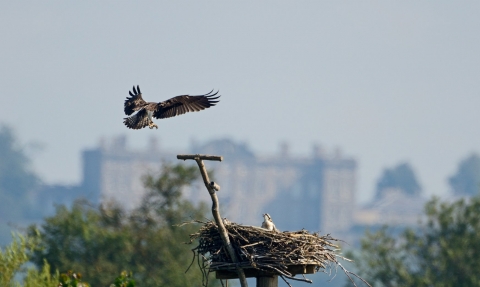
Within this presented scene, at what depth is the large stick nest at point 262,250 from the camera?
36.1 ft

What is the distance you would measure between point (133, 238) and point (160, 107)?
28736mm

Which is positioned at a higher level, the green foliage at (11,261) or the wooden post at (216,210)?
the wooden post at (216,210)

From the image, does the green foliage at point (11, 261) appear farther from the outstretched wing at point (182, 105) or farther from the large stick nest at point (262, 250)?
the large stick nest at point (262, 250)

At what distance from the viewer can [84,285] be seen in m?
14.1

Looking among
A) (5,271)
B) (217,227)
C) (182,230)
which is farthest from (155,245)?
(217,227)

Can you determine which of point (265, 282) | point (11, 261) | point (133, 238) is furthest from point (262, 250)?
point (133, 238)

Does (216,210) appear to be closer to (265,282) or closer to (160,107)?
(265,282)

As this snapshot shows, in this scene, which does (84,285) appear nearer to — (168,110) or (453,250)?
(168,110)

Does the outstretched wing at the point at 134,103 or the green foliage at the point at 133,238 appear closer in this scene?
the outstretched wing at the point at 134,103

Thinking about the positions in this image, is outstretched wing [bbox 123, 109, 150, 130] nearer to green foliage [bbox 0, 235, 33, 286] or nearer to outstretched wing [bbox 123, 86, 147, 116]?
outstretched wing [bbox 123, 86, 147, 116]

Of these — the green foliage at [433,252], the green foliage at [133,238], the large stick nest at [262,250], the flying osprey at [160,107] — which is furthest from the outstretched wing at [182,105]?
the green foliage at [433,252]

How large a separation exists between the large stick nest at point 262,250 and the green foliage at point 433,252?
31091 mm

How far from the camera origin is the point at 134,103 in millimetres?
14797

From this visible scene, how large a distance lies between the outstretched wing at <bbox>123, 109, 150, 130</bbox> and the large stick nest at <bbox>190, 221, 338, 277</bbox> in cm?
282
